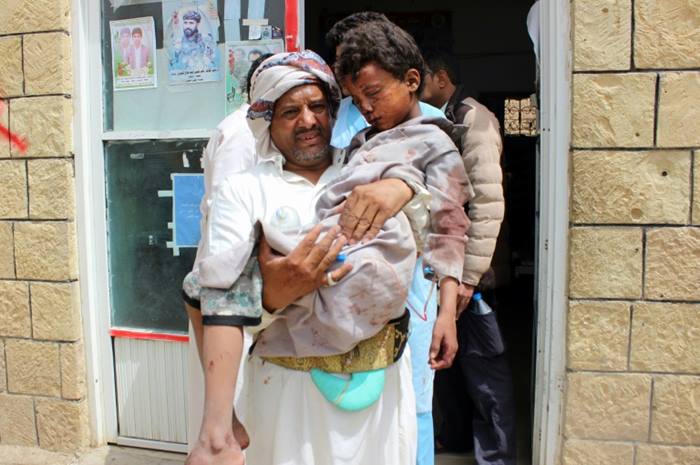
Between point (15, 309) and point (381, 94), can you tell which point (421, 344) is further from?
point (15, 309)

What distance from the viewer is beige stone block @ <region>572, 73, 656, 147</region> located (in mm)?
2344

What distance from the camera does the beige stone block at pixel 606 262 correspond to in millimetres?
2391

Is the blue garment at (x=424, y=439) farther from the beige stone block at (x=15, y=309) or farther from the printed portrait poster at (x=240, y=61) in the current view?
the beige stone block at (x=15, y=309)

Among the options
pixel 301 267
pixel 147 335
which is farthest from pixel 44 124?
pixel 301 267

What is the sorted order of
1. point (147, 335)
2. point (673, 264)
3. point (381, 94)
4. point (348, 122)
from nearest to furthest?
point (381, 94) → point (348, 122) → point (673, 264) → point (147, 335)

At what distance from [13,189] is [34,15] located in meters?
0.80

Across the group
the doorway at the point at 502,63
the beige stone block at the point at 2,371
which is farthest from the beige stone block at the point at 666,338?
the doorway at the point at 502,63

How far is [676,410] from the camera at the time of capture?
95.3 inches

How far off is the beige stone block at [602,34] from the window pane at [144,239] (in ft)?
5.74

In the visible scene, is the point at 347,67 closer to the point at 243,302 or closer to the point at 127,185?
the point at 243,302

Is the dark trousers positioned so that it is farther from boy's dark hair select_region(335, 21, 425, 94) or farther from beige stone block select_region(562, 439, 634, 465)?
boy's dark hair select_region(335, 21, 425, 94)

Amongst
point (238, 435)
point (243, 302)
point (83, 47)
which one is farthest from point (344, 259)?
point (83, 47)

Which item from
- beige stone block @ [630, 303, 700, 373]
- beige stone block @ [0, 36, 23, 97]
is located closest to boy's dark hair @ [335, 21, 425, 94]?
beige stone block @ [630, 303, 700, 373]

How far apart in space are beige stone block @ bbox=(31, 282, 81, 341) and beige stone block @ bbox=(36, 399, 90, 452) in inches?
12.8
